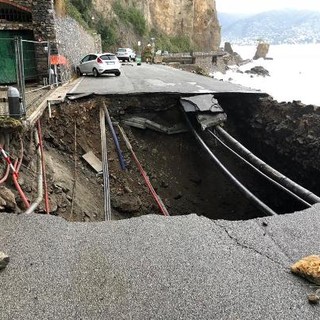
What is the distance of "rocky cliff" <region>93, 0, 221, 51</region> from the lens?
67000 millimetres

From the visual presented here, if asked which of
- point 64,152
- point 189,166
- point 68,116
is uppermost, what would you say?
point 68,116

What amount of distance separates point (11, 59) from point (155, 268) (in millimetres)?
13968

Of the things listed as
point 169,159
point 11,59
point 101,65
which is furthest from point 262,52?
point 169,159

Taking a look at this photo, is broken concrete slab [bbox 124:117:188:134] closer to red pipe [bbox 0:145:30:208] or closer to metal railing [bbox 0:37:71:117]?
metal railing [bbox 0:37:71:117]

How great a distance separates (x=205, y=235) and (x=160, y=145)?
7.85m

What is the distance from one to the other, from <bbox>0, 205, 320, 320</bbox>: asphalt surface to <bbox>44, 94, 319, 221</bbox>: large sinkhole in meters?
3.20

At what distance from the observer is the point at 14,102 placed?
771 cm

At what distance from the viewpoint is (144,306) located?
154 inches

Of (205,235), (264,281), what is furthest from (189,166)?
(264,281)

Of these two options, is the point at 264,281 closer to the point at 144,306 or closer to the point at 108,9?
the point at 144,306

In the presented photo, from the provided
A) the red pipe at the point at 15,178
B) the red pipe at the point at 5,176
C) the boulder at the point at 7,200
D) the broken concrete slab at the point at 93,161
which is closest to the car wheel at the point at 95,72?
the broken concrete slab at the point at 93,161

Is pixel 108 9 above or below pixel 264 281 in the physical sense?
above

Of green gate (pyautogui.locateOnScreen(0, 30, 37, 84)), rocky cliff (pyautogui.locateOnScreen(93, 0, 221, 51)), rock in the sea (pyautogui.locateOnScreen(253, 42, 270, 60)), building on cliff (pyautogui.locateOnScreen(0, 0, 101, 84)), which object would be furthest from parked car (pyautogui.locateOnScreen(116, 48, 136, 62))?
rock in the sea (pyautogui.locateOnScreen(253, 42, 270, 60))

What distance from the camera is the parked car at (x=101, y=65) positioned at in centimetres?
2180
